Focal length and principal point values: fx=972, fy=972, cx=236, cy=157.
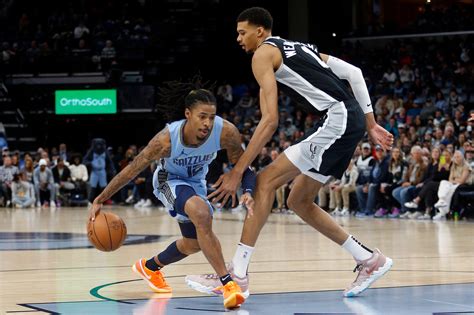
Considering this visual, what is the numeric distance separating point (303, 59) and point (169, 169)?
113 cm

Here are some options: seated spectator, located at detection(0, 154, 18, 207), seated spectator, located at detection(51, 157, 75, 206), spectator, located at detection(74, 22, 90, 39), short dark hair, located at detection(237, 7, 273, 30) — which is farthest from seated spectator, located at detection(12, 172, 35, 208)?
short dark hair, located at detection(237, 7, 273, 30)

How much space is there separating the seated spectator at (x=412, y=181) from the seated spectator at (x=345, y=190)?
1106 millimetres

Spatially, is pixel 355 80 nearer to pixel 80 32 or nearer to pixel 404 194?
pixel 404 194

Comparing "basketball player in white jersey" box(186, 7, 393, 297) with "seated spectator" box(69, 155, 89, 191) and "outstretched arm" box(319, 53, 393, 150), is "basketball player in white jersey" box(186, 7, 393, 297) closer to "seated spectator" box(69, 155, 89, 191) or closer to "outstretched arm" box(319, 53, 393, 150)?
"outstretched arm" box(319, 53, 393, 150)

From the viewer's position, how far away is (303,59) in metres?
6.13

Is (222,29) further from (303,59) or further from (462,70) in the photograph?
(303,59)

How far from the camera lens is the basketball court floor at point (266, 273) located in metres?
5.79

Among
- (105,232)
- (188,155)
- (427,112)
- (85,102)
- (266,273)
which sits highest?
(85,102)

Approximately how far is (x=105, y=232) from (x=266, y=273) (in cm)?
175

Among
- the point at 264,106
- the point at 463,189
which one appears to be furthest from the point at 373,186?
the point at 264,106

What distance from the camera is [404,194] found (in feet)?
51.3

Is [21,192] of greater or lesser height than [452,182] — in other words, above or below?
below

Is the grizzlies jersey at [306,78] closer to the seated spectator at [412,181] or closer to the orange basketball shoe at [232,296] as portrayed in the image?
the orange basketball shoe at [232,296]

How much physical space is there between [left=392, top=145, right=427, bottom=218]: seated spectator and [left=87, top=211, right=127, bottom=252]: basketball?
9.74 metres
